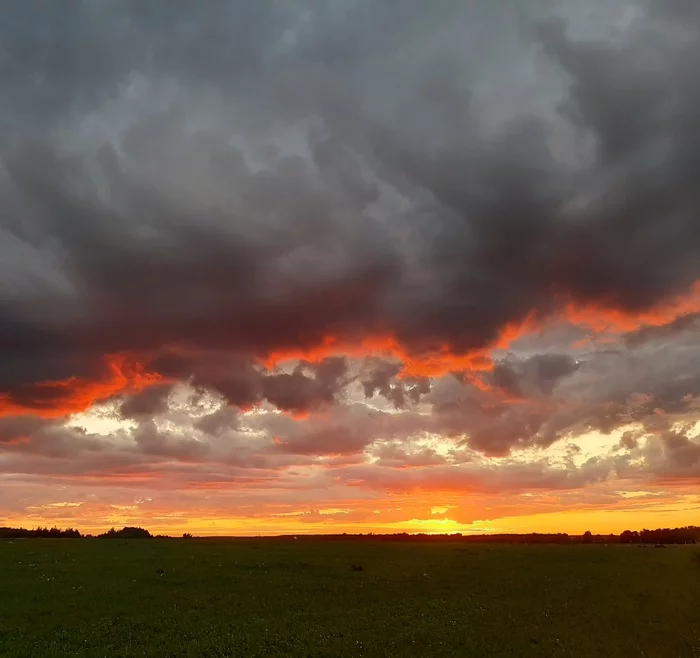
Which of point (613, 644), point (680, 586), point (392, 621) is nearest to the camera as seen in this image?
point (613, 644)

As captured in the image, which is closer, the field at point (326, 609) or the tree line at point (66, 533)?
the field at point (326, 609)

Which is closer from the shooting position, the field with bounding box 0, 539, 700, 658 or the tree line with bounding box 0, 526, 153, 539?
the field with bounding box 0, 539, 700, 658

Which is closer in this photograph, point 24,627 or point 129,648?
point 129,648

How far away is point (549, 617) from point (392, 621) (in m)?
10.6

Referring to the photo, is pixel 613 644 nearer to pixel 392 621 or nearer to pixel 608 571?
pixel 392 621

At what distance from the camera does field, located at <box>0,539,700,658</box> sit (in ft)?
91.6

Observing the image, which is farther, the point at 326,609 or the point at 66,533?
the point at 66,533

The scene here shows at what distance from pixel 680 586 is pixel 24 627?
5388cm

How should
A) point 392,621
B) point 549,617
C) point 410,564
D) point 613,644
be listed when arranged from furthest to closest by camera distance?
point 410,564
point 549,617
point 392,621
point 613,644

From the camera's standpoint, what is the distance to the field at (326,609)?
91.6 ft

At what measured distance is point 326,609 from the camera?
3616cm

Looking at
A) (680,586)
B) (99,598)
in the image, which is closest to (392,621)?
(99,598)

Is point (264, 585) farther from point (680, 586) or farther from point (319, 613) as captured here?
point (680, 586)

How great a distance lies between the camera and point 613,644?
Answer: 29391 mm
